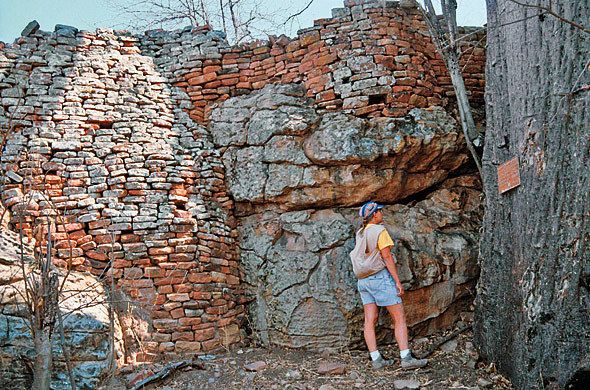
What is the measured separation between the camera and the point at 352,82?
541 centimetres

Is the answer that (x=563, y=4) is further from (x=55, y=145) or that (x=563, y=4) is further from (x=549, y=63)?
(x=55, y=145)

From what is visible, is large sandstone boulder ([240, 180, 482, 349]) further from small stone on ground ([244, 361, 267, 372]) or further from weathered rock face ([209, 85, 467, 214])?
small stone on ground ([244, 361, 267, 372])

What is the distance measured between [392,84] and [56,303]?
368 centimetres

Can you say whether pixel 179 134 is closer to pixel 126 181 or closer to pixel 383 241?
pixel 126 181

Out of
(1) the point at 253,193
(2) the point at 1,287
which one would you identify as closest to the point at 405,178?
(1) the point at 253,193

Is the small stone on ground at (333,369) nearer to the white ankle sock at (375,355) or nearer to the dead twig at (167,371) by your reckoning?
the white ankle sock at (375,355)

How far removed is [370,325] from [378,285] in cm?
34

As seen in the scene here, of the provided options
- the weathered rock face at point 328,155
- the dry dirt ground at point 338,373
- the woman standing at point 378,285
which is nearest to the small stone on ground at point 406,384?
the dry dirt ground at point 338,373

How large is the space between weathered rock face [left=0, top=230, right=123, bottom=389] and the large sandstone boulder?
4.89ft

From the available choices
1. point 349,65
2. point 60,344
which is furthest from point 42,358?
point 349,65

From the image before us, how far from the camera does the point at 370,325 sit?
4375 mm

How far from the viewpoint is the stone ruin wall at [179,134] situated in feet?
16.2

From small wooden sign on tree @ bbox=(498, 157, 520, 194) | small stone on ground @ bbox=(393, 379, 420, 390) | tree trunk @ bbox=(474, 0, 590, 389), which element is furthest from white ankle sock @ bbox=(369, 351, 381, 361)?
small wooden sign on tree @ bbox=(498, 157, 520, 194)

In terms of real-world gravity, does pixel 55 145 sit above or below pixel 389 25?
below
